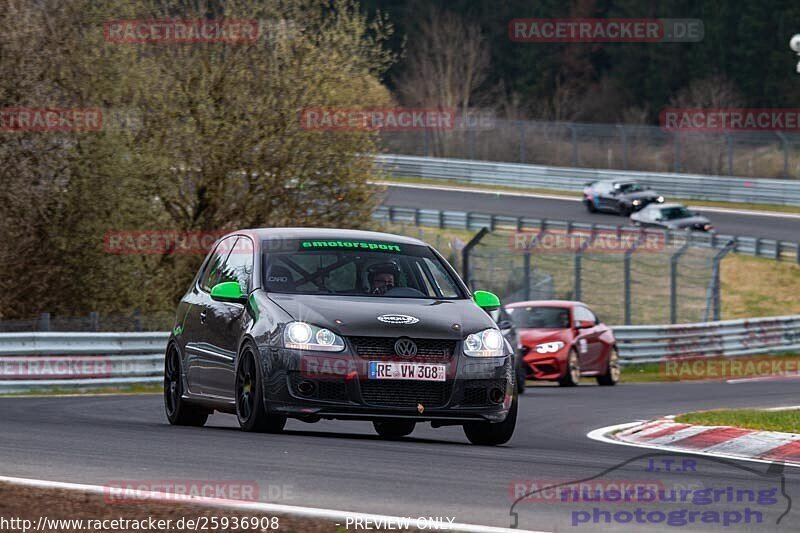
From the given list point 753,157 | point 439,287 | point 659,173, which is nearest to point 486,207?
point 659,173

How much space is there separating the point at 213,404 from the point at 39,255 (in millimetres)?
14373

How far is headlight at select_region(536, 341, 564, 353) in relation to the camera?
24.0 meters

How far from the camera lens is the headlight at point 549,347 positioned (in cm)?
2395

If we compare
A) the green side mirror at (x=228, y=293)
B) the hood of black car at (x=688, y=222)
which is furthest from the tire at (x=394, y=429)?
the hood of black car at (x=688, y=222)

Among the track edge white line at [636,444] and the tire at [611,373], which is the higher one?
the track edge white line at [636,444]

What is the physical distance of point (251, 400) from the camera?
35.9ft

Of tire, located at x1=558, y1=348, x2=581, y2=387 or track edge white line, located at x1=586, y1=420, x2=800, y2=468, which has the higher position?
track edge white line, located at x1=586, y1=420, x2=800, y2=468

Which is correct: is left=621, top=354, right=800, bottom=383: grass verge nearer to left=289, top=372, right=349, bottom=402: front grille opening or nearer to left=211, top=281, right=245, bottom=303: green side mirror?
left=211, top=281, right=245, bottom=303: green side mirror

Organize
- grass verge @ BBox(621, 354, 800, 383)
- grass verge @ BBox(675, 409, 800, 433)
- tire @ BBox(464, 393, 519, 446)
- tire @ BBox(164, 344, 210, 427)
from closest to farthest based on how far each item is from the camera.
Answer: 1. tire @ BBox(464, 393, 519, 446)
2. tire @ BBox(164, 344, 210, 427)
3. grass verge @ BBox(675, 409, 800, 433)
4. grass verge @ BBox(621, 354, 800, 383)

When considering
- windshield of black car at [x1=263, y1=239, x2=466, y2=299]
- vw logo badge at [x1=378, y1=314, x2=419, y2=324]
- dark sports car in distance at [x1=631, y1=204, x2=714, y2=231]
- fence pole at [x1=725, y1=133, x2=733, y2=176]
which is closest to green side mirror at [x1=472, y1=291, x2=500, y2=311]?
windshield of black car at [x1=263, y1=239, x2=466, y2=299]

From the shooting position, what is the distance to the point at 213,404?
11875 millimetres

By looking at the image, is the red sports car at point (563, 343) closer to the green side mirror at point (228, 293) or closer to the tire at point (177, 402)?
the tire at point (177, 402)

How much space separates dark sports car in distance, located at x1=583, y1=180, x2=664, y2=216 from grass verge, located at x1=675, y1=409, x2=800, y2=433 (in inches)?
1577

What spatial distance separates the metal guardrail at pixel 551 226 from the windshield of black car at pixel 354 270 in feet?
101
